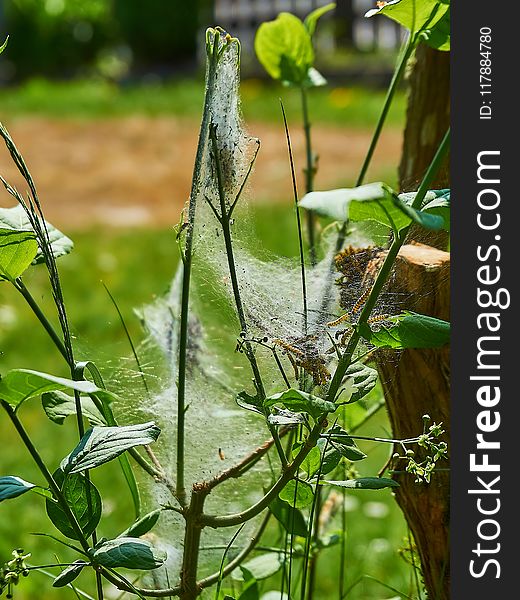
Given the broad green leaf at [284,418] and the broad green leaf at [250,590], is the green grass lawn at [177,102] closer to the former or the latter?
the broad green leaf at [250,590]

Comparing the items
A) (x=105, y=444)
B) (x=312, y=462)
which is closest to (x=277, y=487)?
(x=312, y=462)

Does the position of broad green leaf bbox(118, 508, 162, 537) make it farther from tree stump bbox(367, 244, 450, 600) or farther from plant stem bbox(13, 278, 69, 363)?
tree stump bbox(367, 244, 450, 600)

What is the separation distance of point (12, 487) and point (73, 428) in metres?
2.00

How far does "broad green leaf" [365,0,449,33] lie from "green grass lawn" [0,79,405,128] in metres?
5.61

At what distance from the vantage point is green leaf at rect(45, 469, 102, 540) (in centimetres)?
90

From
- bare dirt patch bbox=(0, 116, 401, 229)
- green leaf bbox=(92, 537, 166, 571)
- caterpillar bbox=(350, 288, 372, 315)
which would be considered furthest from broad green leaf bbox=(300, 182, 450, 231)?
bare dirt patch bbox=(0, 116, 401, 229)

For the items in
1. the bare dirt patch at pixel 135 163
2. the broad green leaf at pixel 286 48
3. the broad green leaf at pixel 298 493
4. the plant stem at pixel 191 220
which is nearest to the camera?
the plant stem at pixel 191 220

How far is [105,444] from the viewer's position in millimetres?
806

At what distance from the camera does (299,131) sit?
7145 mm

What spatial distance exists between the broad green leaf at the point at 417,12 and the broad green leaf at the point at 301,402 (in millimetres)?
334

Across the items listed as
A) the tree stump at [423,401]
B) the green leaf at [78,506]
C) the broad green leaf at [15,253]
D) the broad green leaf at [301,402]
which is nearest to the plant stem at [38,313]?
the broad green leaf at [15,253]

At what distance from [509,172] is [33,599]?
1455 millimetres

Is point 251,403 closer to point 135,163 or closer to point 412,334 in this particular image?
point 412,334

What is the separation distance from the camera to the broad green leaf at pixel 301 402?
2.55 feet
